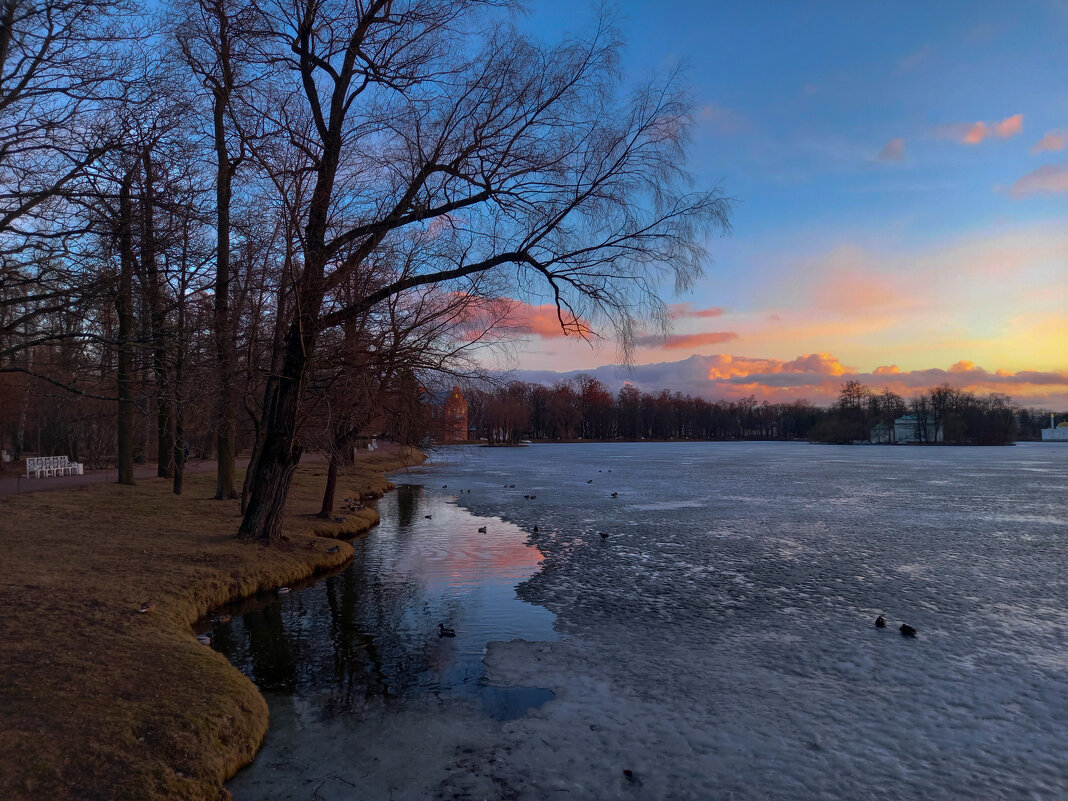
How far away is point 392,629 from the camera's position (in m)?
11.4

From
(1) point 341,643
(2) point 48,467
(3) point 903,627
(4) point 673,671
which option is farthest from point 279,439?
(2) point 48,467

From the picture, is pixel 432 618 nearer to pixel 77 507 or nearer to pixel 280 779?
pixel 280 779

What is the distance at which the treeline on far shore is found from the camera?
439ft

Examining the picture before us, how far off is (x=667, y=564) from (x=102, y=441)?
30.4 m

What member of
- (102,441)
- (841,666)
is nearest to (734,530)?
(841,666)

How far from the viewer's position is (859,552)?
1831 centimetres

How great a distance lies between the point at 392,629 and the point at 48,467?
21.8m

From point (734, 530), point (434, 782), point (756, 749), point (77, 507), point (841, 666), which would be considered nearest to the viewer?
point (434, 782)

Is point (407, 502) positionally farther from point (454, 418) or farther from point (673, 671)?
point (673, 671)

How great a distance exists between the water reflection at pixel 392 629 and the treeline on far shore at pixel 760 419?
9059cm

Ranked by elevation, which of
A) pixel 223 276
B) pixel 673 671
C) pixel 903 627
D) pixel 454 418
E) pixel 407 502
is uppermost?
pixel 223 276

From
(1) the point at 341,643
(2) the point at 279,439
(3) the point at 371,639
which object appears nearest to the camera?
(1) the point at 341,643

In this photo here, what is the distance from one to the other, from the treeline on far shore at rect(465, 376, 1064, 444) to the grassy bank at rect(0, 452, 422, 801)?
9190 cm

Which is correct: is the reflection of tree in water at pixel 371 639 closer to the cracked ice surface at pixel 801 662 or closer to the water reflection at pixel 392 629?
the water reflection at pixel 392 629
